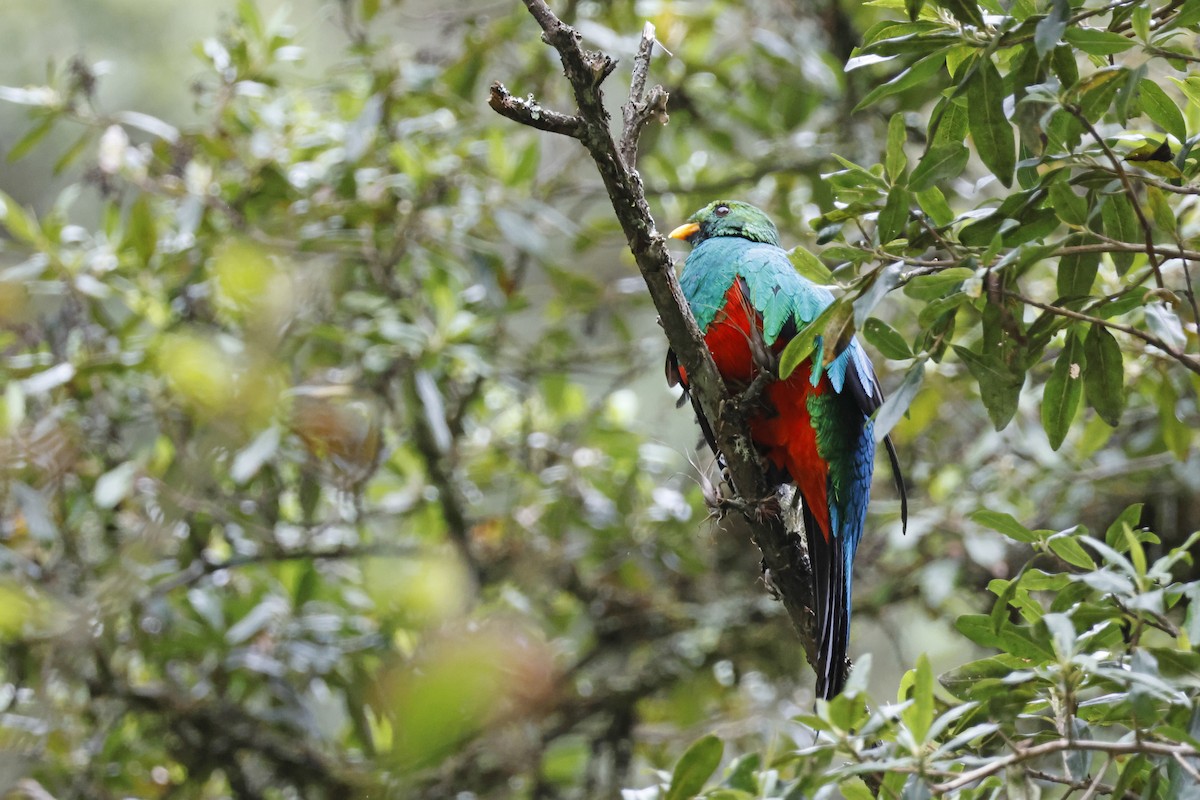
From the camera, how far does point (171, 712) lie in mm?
3889

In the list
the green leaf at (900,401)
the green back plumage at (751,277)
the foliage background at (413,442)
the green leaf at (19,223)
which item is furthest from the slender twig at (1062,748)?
the green leaf at (19,223)

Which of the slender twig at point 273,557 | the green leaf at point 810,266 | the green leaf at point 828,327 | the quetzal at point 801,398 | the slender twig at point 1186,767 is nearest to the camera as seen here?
the slender twig at point 1186,767

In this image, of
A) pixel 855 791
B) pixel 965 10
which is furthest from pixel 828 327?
pixel 855 791

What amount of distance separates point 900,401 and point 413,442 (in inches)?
113

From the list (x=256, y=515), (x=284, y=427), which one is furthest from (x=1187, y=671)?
(x=256, y=515)

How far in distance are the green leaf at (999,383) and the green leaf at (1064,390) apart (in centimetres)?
13

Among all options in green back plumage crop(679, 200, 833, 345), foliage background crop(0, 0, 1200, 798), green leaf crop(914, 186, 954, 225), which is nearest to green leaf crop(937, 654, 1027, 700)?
green leaf crop(914, 186, 954, 225)

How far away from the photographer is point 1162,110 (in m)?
1.87

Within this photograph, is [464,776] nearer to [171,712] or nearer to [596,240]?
[171,712]

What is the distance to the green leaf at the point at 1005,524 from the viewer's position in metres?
1.76

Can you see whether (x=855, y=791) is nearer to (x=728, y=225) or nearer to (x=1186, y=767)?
(x=1186, y=767)

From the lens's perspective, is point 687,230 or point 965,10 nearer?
point 965,10

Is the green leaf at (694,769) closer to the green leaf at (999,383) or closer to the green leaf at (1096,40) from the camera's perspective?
the green leaf at (999,383)

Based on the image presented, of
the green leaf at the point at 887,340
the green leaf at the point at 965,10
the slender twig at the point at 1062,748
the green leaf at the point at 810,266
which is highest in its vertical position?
the green leaf at the point at 965,10
